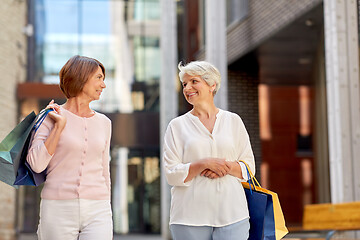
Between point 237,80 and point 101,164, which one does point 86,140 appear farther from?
point 237,80

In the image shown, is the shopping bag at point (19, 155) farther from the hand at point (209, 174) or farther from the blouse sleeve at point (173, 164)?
the hand at point (209, 174)

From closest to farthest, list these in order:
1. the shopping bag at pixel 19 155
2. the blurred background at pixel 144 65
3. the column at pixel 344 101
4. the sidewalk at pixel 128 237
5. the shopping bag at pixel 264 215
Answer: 1. the shopping bag at pixel 19 155
2. the shopping bag at pixel 264 215
3. the column at pixel 344 101
4. the blurred background at pixel 144 65
5. the sidewalk at pixel 128 237

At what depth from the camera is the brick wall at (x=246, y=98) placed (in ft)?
63.2

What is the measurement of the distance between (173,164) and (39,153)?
2.64ft

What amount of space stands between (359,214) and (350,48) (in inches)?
124

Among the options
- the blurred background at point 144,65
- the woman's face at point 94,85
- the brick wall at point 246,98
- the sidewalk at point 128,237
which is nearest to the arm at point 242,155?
→ the woman's face at point 94,85

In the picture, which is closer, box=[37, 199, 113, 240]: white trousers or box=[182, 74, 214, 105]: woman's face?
box=[37, 199, 113, 240]: white trousers

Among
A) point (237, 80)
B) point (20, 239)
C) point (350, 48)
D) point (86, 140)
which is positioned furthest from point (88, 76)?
point (237, 80)

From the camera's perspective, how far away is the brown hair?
3.61m

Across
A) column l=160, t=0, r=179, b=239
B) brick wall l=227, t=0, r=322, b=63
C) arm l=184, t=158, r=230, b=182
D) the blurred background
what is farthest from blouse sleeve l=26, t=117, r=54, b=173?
column l=160, t=0, r=179, b=239

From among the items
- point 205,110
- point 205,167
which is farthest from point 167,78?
point 205,167

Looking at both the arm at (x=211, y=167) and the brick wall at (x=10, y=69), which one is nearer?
the arm at (x=211, y=167)

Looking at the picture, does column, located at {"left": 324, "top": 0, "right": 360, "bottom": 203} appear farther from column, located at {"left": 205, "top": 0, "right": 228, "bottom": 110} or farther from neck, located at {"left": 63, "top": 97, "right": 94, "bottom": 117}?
neck, located at {"left": 63, "top": 97, "right": 94, "bottom": 117}

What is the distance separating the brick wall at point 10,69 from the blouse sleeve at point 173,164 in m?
12.2
